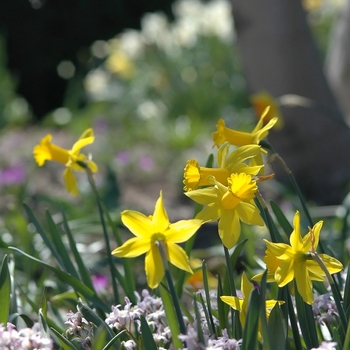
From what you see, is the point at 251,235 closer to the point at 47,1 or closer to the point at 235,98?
the point at 235,98

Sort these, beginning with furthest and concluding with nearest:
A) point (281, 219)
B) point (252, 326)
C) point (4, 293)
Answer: point (281, 219)
point (4, 293)
point (252, 326)

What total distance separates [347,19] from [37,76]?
400 centimetres

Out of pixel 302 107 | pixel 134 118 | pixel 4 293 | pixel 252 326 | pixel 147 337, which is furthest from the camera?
pixel 134 118

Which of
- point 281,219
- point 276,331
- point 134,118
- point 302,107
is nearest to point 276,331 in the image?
point 276,331

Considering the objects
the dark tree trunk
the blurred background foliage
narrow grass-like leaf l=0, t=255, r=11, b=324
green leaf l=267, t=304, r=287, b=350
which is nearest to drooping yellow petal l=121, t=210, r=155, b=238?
green leaf l=267, t=304, r=287, b=350

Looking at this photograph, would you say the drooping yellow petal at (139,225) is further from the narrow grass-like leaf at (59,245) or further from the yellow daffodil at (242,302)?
the narrow grass-like leaf at (59,245)

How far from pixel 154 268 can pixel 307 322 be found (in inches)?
13.1

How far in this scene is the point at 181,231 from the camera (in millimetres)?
1100

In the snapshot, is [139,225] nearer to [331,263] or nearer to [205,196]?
[205,196]

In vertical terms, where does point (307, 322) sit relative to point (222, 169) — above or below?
below

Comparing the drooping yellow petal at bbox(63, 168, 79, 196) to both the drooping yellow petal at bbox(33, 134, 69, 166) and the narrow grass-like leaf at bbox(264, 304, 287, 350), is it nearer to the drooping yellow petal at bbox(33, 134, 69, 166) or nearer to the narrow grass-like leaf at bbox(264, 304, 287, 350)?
the drooping yellow petal at bbox(33, 134, 69, 166)

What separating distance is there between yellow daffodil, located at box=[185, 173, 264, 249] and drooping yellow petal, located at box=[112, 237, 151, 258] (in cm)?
10

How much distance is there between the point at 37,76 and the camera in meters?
7.64

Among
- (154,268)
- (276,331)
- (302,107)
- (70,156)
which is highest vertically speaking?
(70,156)
